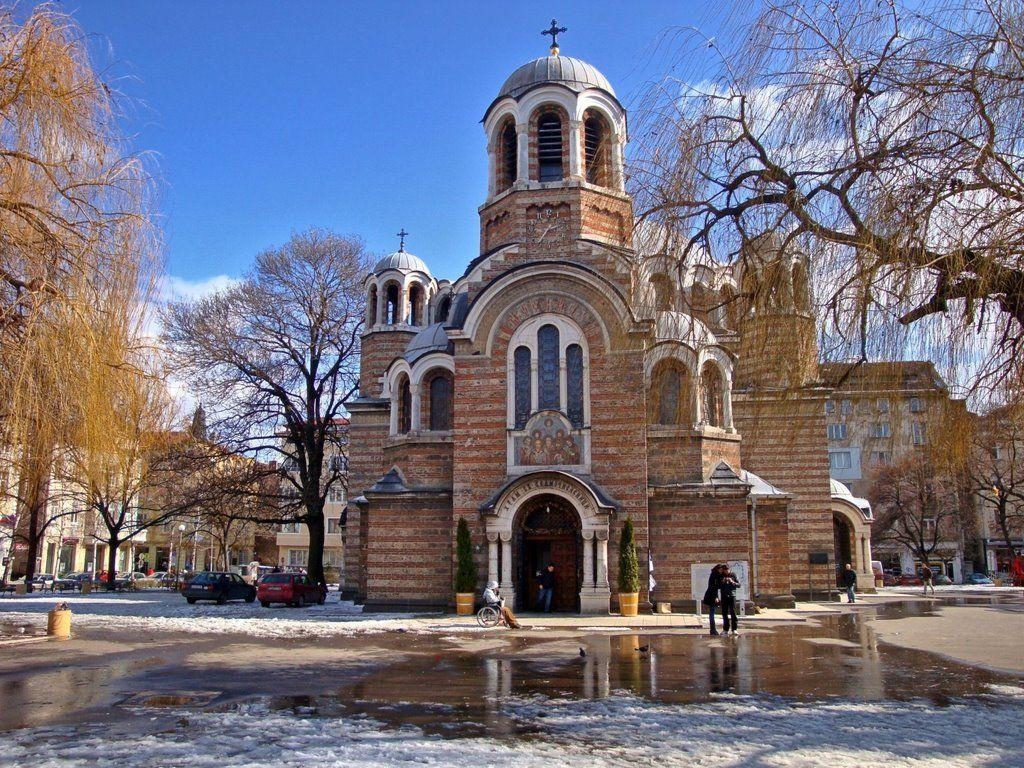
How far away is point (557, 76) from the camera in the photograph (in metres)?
28.0

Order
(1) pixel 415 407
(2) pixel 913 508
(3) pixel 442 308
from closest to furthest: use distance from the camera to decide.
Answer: (1) pixel 415 407, (3) pixel 442 308, (2) pixel 913 508

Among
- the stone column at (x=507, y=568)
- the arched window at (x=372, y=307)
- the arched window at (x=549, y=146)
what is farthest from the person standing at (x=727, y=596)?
the arched window at (x=372, y=307)

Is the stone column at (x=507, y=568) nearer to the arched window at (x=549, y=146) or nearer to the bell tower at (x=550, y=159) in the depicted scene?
the bell tower at (x=550, y=159)

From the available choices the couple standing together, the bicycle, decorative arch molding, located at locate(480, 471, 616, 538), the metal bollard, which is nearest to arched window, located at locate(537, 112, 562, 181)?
decorative arch molding, located at locate(480, 471, 616, 538)

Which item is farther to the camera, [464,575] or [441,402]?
[441,402]

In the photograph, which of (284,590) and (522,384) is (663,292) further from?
(284,590)

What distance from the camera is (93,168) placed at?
11227mm

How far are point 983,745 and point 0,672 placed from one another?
12.3 m

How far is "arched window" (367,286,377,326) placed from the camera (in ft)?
116

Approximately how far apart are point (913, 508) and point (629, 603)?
4383cm

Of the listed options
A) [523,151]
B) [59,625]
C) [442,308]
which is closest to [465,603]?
[59,625]

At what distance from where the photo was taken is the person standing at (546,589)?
2344 centimetres

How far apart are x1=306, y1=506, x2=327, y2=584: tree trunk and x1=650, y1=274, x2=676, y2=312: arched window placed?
75.8 feet

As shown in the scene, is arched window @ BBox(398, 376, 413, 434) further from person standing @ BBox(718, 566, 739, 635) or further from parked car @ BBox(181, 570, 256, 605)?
person standing @ BBox(718, 566, 739, 635)
